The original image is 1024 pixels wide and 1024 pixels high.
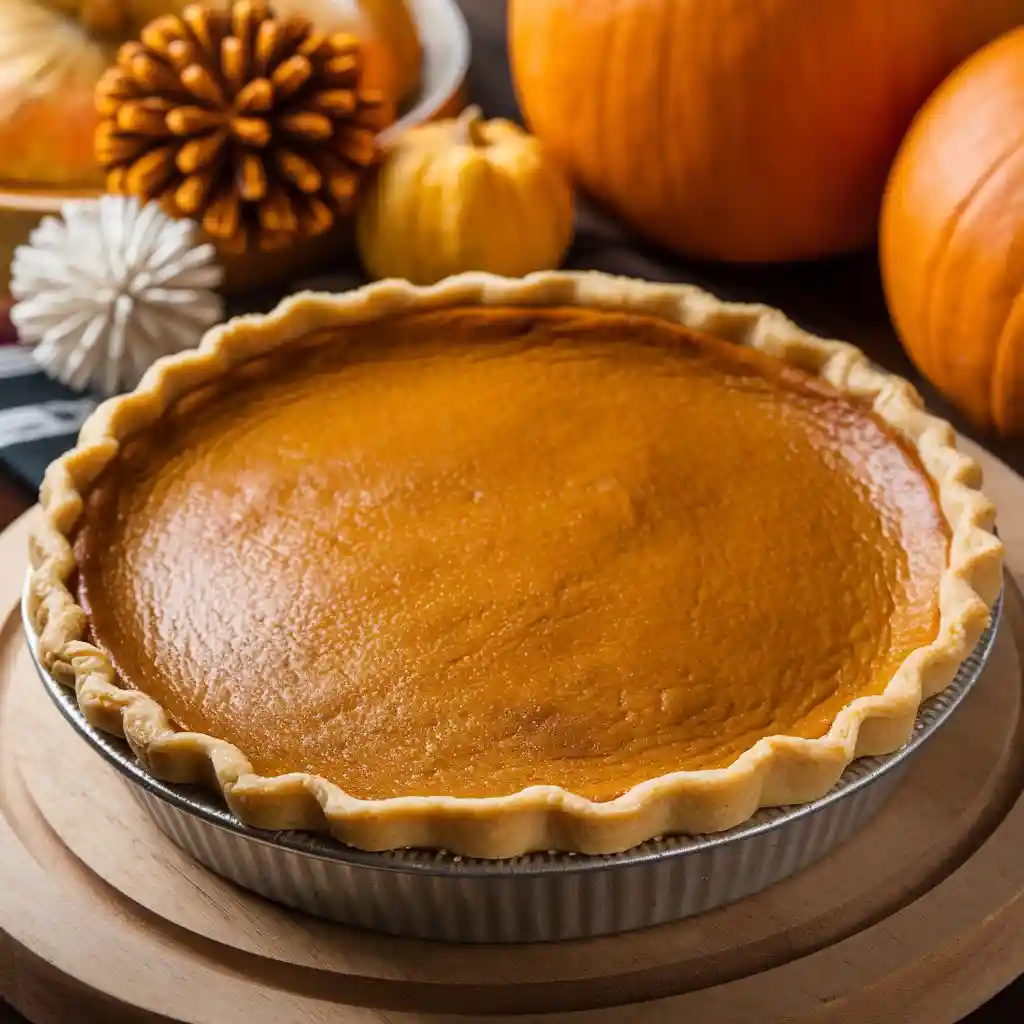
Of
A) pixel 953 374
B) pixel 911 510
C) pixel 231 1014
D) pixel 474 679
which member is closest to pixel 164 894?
pixel 231 1014

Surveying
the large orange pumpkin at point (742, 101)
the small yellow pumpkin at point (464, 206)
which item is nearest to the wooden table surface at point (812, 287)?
the large orange pumpkin at point (742, 101)

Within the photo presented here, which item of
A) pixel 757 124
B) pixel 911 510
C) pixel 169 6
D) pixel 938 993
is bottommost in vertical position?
pixel 938 993

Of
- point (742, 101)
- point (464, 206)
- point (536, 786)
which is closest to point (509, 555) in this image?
point (536, 786)

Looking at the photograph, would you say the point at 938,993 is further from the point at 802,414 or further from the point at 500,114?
the point at 500,114

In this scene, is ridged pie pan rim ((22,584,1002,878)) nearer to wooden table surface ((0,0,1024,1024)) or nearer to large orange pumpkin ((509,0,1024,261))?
wooden table surface ((0,0,1024,1024))

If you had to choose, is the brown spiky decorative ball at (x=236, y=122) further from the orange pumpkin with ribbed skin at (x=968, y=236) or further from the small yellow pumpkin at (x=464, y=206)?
the orange pumpkin with ribbed skin at (x=968, y=236)

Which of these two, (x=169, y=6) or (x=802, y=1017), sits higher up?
(x=169, y=6)

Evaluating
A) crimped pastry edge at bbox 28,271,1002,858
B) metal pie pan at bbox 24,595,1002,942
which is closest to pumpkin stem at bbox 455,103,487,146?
crimped pastry edge at bbox 28,271,1002,858
